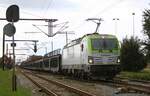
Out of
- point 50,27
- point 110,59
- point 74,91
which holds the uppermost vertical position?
point 50,27

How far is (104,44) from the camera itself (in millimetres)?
32469

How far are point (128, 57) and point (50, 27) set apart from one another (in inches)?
1013

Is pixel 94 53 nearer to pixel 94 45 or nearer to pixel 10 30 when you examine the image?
pixel 94 45

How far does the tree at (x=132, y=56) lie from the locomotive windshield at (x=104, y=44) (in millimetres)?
30455

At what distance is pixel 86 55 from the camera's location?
31969 millimetres

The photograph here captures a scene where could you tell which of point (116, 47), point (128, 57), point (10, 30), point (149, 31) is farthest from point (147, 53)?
point (10, 30)

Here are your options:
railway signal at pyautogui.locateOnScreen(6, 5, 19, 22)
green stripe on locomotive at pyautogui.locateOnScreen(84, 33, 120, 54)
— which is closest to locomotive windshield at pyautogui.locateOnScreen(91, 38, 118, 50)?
green stripe on locomotive at pyautogui.locateOnScreen(84, 33, 120, 54)

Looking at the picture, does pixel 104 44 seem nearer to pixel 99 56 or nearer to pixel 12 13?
pixel 99 56

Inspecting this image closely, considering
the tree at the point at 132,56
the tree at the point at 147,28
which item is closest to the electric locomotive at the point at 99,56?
the tree at the point at 147,28

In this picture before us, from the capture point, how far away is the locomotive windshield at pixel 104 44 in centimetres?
3222

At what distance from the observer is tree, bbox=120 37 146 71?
63375 mm

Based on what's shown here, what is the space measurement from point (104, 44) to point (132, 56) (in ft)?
104

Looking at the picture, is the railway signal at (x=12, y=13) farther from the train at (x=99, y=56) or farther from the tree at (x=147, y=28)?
the tree at (x=147, y=28)

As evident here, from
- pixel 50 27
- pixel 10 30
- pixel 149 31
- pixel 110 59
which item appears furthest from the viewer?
pixel 149 31
